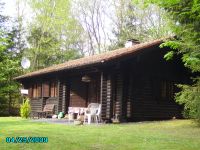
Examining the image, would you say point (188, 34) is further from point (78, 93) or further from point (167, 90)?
point (78, 93)

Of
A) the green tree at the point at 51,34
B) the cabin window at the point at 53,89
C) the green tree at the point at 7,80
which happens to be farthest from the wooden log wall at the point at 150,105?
the green tree at the point at 51,34

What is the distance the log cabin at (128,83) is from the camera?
17406mm

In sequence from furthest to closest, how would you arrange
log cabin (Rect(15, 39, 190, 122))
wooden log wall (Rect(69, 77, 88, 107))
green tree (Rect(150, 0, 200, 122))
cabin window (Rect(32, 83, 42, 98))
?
cabin window (Rect(32, 83, 42, 98)), wooden log wall (Rect(69, 77, 88, 107)), log cabin (Rect(15, 39, 190, 122)), green tree (Rect(150, 0, 200, 122))

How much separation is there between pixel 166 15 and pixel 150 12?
20.3 meters

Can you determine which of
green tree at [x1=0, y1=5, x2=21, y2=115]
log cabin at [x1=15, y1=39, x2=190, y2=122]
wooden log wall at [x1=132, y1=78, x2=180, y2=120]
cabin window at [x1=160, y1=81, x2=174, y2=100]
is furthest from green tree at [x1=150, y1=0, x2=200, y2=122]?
green tree at [x1=0, y1=5, x2=21, y2=115]

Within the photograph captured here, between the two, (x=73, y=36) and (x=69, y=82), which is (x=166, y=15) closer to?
(x=69, y=82)

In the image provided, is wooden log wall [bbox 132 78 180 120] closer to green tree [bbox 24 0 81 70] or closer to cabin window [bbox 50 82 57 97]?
cabin window [bbox 50 82 57 97]

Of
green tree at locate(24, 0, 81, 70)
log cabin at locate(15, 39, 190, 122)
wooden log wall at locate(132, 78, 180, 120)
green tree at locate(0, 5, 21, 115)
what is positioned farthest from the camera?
green tree at locate(24, 0, 81, 70)

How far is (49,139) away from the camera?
9.98 metres

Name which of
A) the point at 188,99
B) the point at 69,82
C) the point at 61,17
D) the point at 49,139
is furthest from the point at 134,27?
the point at 49,139

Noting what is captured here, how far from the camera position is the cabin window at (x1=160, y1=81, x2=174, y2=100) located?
1926 centimetres

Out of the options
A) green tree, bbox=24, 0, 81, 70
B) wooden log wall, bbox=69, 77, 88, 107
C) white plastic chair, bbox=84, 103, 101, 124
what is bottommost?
white plastic chair, bbox=84, 103, 101, 124

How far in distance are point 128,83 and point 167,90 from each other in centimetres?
276

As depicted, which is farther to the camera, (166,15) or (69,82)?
(69,82)
